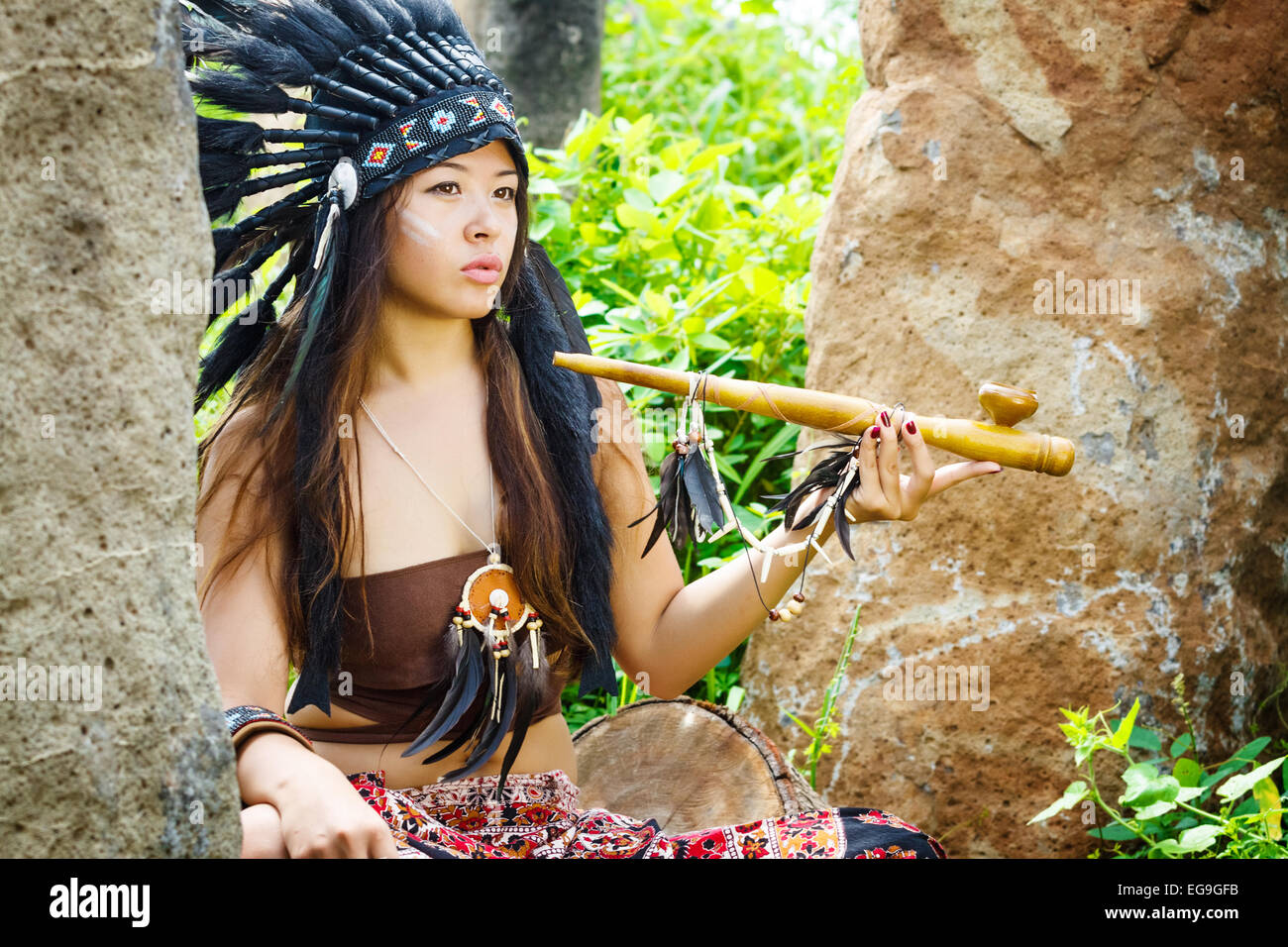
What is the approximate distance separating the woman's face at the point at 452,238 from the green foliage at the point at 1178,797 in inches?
53.5

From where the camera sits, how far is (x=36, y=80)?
1452 millimetres

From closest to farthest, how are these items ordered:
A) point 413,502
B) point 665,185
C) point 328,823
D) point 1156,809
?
point 328,823 < point 413,502 < point 1156,809 < point 665,185

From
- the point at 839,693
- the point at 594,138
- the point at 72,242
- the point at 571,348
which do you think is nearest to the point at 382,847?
the point at 72,242

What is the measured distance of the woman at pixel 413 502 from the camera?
84.7 inches

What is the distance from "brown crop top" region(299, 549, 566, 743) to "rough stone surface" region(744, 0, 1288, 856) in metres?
1.27

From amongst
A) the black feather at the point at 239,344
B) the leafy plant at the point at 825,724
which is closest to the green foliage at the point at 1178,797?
the leafy plant at the point at 825,724

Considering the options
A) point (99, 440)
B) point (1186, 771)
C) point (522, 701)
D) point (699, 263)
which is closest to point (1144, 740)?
point (1186, 771)

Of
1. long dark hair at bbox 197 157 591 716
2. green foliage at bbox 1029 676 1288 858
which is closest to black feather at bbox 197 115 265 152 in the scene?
long dark hair at bbox 197 157 591 716

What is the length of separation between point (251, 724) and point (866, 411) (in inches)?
41.6

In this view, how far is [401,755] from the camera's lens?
2.17m

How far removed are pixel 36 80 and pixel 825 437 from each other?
217 cm

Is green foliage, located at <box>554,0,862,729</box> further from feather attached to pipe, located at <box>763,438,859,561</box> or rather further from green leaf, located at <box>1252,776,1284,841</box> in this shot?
green leaf, located at <box>1252,776,1284,841</box>

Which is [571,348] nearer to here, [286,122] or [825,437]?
[825,437]

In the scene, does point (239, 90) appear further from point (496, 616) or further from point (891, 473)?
point (891, 473)
